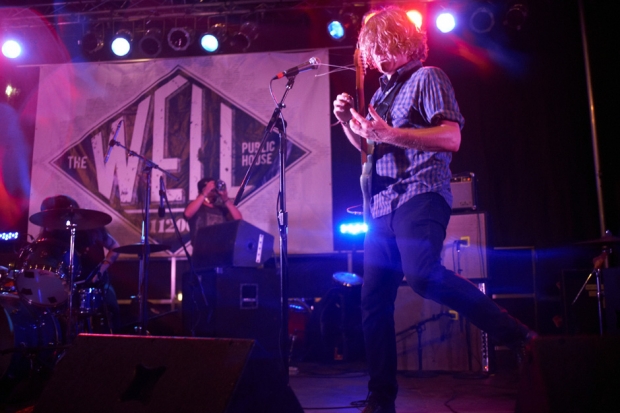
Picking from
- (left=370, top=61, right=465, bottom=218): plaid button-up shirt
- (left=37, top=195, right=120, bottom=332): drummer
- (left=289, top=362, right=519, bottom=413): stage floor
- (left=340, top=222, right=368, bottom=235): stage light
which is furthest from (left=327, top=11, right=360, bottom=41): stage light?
(left=370, top=61, right=465, bottom=218): plaid button-up shirt

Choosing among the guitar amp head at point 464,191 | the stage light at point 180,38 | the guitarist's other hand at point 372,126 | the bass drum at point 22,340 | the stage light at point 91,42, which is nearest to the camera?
the guitarist's other hand at point 372,126

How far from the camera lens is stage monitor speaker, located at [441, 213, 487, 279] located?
184 inches

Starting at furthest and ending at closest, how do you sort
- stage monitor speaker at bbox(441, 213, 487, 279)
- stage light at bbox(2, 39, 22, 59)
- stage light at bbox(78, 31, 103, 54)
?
1. stage light at bbox(2, 39, 22, 59)
2. stage light at bbox(78, 31, 103, 54)
3. stage monitor speaker at bbox(441, 213, 487, 279)

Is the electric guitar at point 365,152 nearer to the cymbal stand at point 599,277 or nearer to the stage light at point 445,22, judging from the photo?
the cymbal stand at point 599,277

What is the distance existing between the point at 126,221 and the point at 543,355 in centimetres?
562

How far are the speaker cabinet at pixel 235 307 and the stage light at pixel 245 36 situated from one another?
9.08 feet

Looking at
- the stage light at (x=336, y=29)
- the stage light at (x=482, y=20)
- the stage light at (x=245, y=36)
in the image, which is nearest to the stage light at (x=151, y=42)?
the stage light at (x=245, y=36)

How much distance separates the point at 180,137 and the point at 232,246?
2.19 meters

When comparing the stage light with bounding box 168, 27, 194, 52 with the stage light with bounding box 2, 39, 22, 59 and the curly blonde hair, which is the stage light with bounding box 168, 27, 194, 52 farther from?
the curly blonde hair

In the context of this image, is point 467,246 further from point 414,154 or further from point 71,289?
point 71,289

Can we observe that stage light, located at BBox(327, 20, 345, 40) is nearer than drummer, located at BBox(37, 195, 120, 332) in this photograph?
No

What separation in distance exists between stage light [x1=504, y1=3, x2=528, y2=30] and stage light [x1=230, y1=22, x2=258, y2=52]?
9.23ft

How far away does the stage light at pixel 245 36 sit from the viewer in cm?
624

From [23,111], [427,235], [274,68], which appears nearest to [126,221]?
[23,111]
